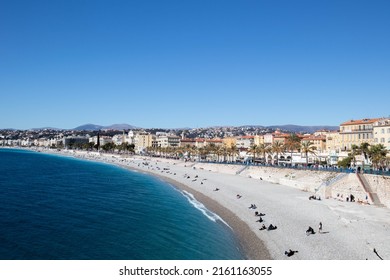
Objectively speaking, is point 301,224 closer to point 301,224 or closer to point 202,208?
point 301,224

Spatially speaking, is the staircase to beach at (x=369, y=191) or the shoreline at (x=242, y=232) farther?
the staircase to beach at (x=369, y=191)

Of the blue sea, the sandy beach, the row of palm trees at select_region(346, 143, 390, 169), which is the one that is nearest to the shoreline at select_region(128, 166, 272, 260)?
the sandy beach

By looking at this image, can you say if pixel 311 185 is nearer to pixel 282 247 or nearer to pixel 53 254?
pixel 282 247

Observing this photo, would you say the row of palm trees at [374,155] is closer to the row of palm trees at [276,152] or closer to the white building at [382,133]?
the row of palm trees at [276,152]

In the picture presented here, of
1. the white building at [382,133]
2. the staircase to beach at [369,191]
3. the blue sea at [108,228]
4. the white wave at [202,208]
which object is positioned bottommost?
the white wave at [202,208]

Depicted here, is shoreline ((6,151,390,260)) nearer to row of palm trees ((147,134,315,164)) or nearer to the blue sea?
the blue sea

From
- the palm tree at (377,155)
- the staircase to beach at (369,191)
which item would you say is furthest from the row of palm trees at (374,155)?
the staircase to beach at (369,191)
